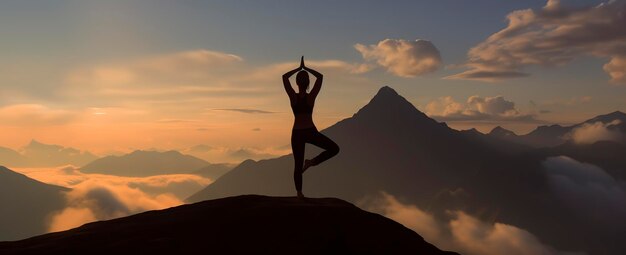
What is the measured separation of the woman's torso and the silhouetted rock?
230cm

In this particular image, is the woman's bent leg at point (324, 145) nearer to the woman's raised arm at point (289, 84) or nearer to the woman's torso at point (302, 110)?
the woman's torso at point (302, 110)

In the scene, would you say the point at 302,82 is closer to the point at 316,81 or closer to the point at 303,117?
the point at 316,81

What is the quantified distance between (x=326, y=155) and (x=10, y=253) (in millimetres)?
8248

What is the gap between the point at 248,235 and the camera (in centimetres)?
1092

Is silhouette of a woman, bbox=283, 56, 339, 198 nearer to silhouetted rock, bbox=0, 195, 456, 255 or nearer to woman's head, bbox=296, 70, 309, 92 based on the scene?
woman's head, bbox=296, 70, 309, 92

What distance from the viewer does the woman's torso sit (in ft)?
44.2

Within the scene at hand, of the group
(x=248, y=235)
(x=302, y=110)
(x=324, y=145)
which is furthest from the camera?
(x=324, y=145)

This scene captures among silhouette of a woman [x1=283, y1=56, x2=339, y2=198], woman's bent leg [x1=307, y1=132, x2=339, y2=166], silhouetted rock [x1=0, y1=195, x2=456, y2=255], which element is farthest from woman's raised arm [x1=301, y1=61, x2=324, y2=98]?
silhouetted rock [x1=0, y1=195, x2=456, y2=255]

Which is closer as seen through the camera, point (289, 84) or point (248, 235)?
point (248, 235)

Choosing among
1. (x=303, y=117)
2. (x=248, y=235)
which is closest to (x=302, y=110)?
(x=303, y=117)

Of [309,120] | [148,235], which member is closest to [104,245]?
[148,235]

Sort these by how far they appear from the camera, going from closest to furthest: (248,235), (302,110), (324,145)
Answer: (248,235)
(302,110)
(324,145)

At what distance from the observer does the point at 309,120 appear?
1357 centimetres

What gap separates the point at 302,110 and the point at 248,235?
4136 millimetres
